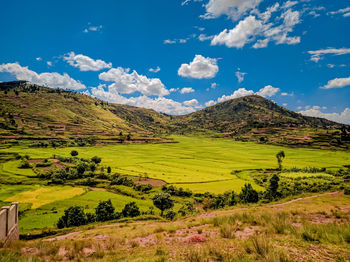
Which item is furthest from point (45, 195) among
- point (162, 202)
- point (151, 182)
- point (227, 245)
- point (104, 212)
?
point (227, 245)

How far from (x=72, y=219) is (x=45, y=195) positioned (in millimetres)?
22937

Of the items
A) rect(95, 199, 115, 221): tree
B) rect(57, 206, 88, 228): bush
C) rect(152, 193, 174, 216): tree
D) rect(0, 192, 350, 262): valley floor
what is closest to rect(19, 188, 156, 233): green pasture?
rect(57, 206, 88, 228): bush

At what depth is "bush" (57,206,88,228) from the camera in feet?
103

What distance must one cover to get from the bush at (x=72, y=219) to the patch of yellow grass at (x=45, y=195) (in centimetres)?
1432

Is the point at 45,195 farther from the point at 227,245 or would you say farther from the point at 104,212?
the point at 227,245

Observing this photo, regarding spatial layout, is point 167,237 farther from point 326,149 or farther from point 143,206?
point 326,149

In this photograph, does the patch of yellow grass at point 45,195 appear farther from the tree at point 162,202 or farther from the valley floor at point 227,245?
the valley floor at point 227,245

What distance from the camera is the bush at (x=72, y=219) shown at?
3130cm

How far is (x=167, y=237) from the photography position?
1370 centimetres

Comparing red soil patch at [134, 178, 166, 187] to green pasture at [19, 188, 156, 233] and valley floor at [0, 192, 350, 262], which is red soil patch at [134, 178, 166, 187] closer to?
green pasture at [19, 188, 156, 233]

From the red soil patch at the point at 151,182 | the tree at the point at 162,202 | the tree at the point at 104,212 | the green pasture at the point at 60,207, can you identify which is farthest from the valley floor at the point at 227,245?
the red soil patch at the point at 151,182

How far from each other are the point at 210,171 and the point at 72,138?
12812 centimetres

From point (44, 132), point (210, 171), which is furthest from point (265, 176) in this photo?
point (44, 132)

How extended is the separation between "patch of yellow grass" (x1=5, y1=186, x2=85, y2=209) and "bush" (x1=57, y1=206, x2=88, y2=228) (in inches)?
564
